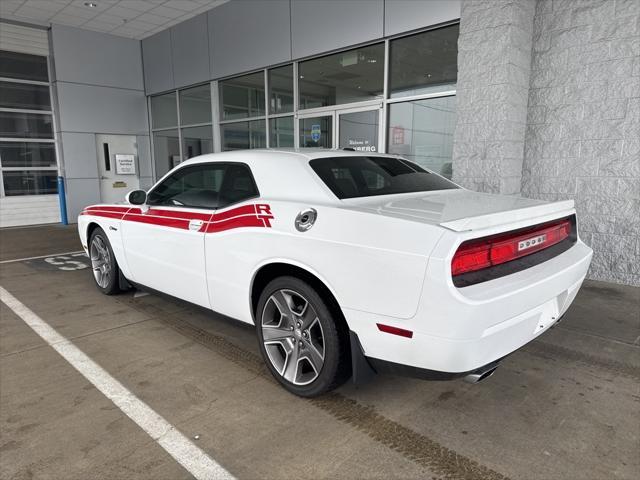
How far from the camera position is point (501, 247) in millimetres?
2240

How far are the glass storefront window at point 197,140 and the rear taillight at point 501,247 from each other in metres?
9.82

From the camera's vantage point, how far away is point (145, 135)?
13.3m

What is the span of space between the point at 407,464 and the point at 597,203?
4.76 m

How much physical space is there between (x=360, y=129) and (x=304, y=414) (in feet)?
19.8

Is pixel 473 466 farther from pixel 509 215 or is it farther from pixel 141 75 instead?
pixel 141 75

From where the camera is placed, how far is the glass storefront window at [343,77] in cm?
740

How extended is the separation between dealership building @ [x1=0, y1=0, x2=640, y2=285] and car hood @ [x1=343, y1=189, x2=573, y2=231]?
9.94 ft

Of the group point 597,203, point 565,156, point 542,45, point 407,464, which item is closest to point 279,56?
point 542,45

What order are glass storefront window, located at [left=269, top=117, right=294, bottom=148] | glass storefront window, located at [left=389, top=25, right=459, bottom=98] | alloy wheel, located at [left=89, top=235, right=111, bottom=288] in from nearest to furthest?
alloy wheel, located at [left=89, top=235, right=111, bottom=288]
glass storefront window, located at [left=389, top=25, right=459, bottom=98]
glass storefront window, located at [left=269, top=117, right=294, bottom=148]

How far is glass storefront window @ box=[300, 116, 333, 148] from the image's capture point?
8.36 meters

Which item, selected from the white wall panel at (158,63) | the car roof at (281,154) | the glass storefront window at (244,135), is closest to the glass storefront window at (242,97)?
the glass storefront window at (244,135)

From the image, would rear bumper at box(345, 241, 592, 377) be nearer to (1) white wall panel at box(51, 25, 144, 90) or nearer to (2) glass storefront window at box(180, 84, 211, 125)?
(2) glass storefront window at box(180, 84, 211, 125)

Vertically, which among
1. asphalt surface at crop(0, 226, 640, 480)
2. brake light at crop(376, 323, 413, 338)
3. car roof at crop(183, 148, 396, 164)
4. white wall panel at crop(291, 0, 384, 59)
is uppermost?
white wall panel at crop(291, 0, 384, 59)

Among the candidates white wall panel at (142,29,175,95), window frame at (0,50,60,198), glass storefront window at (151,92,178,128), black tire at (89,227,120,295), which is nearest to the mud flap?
black tire at (89,227,120,295)
